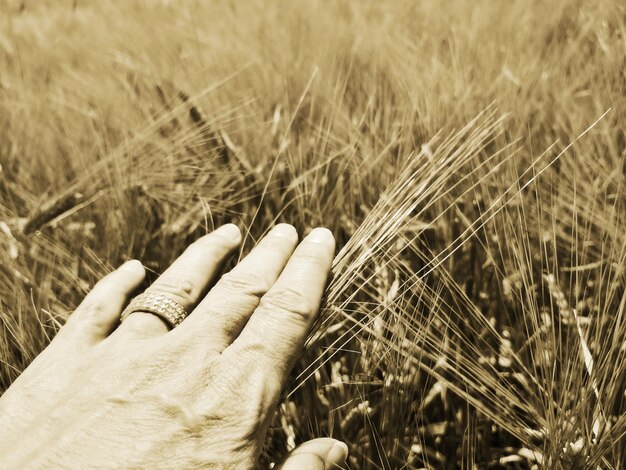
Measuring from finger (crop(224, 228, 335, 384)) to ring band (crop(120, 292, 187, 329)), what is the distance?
0.11 m

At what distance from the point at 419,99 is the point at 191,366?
0.52 m

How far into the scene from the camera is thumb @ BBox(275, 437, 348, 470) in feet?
1.86

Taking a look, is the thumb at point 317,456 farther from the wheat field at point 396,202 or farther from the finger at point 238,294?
the finger at point 238,294

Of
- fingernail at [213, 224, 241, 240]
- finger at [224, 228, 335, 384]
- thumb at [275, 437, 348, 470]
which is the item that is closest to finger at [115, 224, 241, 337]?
fingernail at [213, 224, 241, 240]

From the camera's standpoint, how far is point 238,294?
67 cm

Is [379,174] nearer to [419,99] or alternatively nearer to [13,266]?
[419,99]

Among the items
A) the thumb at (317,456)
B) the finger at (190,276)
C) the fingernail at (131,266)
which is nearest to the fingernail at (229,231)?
the finger at (190,276)

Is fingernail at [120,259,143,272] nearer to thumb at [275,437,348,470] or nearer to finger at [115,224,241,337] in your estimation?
finger at [115,224,241,337]

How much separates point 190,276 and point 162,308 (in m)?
0.06

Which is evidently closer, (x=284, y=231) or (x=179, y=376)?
(x=179, y=376)

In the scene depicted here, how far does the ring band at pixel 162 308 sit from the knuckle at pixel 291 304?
0.41 feet

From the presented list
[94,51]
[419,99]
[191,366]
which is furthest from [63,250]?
[94,51]

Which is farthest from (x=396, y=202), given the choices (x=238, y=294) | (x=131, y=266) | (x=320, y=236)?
(x=131, y=266)

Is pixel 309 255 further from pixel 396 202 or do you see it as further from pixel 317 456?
pixel 317 456
